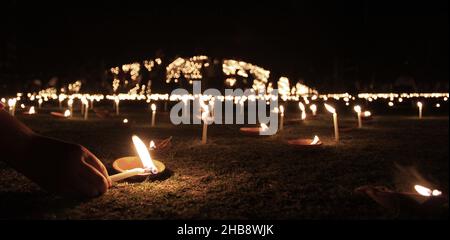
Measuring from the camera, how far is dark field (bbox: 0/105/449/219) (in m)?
3.81

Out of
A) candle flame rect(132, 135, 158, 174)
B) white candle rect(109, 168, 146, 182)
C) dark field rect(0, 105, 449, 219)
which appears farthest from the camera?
candle flame rect(132, 135, 158, 174)

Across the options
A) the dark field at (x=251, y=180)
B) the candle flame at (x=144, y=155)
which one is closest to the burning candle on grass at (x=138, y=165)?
the candle flame at (x=144, y=155)

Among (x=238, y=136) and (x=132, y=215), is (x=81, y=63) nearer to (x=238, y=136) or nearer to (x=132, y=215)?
(x=238, y=136)

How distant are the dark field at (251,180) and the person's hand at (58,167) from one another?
0.16m

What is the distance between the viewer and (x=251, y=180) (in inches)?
198

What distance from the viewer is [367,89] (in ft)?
90.5

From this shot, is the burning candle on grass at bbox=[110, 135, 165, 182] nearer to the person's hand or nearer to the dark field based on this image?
the dark field

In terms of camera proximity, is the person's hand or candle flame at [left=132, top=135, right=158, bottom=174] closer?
the person's hand

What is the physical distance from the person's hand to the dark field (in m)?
0.16

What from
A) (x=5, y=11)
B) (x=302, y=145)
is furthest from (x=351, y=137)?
(x=5, y=11)

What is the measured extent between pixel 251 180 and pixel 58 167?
2.38 metres

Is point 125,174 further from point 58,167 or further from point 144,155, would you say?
point 58,167

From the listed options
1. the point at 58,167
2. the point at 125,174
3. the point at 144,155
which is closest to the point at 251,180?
the point at 144,155

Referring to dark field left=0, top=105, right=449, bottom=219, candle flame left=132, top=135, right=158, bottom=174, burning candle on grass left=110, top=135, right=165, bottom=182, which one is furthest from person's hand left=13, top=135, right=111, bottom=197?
candle flame left=132, top=135, right=158, bottom=174
